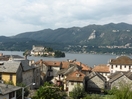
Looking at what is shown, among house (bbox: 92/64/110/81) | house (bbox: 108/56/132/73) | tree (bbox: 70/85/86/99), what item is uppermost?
house (bbox: 108/56/132/73)

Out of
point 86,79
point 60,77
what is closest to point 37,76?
point 60,77

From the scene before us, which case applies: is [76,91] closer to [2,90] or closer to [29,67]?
[29,67]

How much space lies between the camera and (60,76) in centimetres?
7538

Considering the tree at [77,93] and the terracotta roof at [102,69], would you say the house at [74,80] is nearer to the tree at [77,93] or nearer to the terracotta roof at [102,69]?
the tree at [77,93]

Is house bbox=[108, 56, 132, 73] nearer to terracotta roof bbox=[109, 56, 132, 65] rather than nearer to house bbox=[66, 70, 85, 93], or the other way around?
terracotta roof bbox=[109, 56, 132, 65]

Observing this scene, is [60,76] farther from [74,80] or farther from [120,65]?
[120,65]

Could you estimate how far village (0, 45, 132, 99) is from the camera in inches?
2079

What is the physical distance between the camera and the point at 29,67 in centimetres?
6222

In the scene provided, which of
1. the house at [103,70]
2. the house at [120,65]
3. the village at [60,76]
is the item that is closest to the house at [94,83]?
the village at [60,76]

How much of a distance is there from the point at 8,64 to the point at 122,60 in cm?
4870

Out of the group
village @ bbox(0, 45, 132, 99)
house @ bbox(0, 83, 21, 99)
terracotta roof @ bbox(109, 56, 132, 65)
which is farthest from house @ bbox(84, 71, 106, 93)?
house @ bbox(0, 83, 21, 99)

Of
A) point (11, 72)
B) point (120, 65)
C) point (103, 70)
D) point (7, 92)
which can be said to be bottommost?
point (103, 70)

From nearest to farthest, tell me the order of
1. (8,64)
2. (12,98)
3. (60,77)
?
(12,98), (8,64), (60,77)

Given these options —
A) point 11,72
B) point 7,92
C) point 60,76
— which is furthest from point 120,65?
point 7,92
